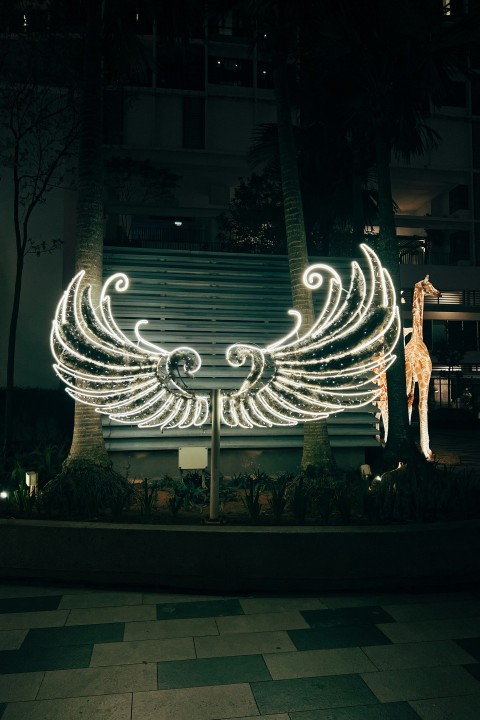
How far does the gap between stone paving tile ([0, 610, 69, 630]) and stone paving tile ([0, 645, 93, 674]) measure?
0.53m

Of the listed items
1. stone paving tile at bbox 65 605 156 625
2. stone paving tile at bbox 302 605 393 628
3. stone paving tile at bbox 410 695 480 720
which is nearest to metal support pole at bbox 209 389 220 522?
stone paving tile at bbox 65 605 156 625

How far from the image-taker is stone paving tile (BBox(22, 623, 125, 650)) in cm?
500

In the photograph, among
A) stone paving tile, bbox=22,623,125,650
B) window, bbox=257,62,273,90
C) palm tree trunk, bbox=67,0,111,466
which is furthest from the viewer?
window, bbox=257,62,273,90

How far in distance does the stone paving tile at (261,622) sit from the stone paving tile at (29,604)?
1.64 m

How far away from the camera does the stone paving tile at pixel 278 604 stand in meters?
5.84

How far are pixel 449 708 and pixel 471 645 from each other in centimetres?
113

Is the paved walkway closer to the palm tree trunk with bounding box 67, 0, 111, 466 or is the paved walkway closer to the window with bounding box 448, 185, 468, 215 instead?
the palm tree trunk with bounding box 67, 0, 111, 466

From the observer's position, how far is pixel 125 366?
6980 millimetres

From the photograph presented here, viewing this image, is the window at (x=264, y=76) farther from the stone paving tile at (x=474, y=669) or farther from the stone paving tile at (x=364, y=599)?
the stone paving tile at (x=474, y=669)

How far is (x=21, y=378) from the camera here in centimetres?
1455

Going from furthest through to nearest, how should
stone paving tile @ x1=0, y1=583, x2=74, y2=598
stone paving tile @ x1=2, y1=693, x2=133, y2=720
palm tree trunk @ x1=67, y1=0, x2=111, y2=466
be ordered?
palm tree trunk @ x1=67, y1=0, x2=111, y2=466, stone paving tile @ x1=0, y1=583, x2=74, y2=598, stone paving tile @ x1=2, y1=693, x2=133, y2=720

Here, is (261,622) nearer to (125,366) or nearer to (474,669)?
(474,669)

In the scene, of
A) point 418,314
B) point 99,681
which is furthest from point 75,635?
point 418,314

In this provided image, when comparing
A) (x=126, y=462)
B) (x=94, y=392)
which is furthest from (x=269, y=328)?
(x=94, y=392)
